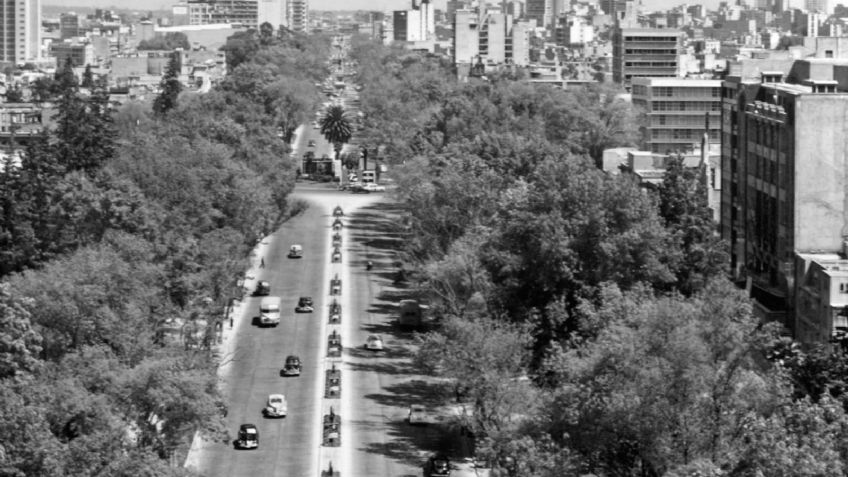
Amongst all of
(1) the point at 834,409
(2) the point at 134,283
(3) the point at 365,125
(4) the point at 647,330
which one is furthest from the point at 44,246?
(3) the point at 365,125

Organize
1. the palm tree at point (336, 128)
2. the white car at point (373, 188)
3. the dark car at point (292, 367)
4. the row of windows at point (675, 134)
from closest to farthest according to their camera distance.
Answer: the dark car at point (292, 367)
the white car at point (373, 188)
the row of windows at point (675, 134)
the palm tree at point (336, 128)

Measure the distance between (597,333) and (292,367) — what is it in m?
18.8

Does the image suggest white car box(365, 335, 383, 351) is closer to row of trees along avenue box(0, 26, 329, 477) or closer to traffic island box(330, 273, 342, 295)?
row of trees along avenue box(0, 26, 329, 477)

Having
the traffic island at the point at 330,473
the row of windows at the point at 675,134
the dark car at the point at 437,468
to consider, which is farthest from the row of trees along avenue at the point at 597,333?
the row of windows at the point at 675,134

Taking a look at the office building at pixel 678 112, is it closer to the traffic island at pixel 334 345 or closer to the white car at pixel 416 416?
the traffic island at pixel 334 345

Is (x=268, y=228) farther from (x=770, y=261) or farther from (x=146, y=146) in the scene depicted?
(x=770, y=261)

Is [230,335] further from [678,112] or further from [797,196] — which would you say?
[678,112]

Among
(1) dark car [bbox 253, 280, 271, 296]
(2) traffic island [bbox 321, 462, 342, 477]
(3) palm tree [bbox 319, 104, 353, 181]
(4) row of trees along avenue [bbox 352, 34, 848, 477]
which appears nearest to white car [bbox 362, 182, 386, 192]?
(4) row of trees along avenue [bbox 352, 34, 848, 477]

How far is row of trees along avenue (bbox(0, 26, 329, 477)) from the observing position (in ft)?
198

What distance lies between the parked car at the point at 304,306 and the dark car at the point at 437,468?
30728mm

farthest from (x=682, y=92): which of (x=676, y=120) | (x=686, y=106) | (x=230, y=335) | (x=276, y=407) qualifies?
(x=276, y=407)

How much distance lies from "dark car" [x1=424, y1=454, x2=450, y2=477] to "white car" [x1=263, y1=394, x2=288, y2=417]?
9.79m

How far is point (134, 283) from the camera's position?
76875 millimetres

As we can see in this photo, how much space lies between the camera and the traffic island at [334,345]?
290ft
